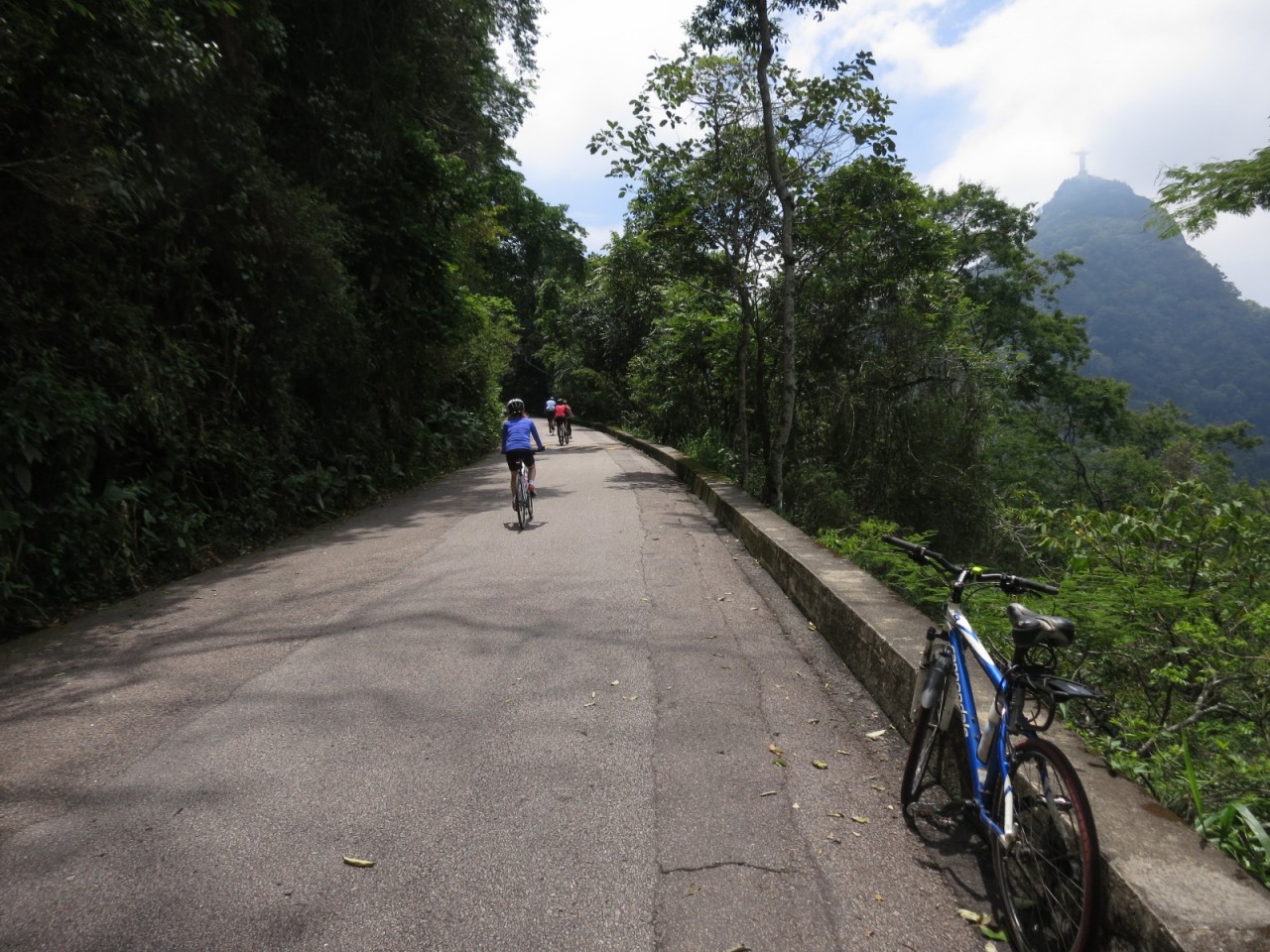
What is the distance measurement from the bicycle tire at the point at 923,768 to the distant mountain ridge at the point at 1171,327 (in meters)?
68.7

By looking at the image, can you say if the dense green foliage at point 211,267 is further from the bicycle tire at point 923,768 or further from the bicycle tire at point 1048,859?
the bicycle tire at point 1048,859

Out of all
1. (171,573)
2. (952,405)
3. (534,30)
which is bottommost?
(171,573)

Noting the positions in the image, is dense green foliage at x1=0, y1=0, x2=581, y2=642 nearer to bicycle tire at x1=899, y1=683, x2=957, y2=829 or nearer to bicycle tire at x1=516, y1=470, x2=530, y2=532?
bicycle tire at x1=516, y1=470, x2=530, y2=532

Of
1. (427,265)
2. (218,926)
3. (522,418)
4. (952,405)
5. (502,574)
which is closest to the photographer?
(218,926)

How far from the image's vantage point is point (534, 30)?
1808 cm

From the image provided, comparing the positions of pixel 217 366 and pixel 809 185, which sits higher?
pixel 809 185

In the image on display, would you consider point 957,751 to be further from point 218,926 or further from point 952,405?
point 952,405

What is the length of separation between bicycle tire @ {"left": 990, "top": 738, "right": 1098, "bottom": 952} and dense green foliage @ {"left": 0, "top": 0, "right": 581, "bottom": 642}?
6.84 m

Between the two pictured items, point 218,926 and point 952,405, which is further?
point 952,405

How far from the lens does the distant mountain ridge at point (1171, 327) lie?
8081 centimetres

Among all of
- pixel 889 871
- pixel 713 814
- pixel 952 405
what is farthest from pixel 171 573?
pixel 952 405

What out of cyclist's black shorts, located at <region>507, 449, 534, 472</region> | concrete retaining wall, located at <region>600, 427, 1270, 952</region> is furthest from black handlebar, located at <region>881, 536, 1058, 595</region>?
cyclist's black shorts, located at <region>507, 449, 534, 472</region>

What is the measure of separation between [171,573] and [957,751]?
24.6 feet

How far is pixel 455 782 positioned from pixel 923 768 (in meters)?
1.97
